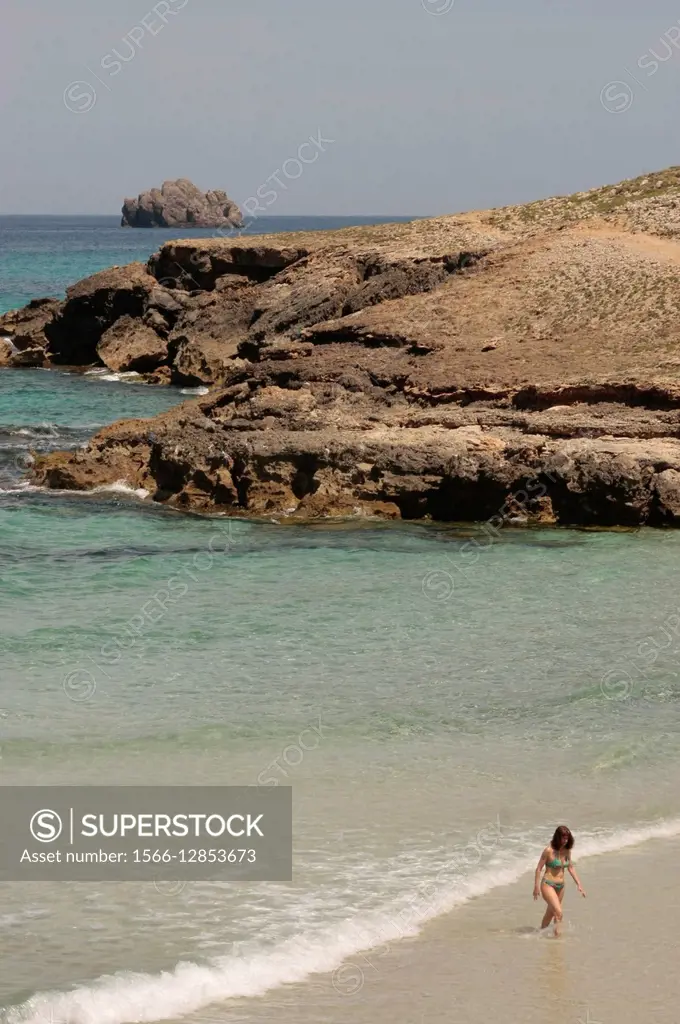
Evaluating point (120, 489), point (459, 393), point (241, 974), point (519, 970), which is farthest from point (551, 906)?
point (120, 489)

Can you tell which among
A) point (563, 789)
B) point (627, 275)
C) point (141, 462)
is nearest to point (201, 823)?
point (563, 789)

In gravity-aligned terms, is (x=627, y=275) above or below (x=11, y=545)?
above

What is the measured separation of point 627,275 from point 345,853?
22.9 metres

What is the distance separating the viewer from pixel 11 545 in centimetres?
2305

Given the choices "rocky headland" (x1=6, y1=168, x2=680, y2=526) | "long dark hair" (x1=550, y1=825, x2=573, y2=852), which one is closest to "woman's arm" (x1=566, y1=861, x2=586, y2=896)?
"long dark hair" (x1=550, y1=825, x2=573, y2=852)

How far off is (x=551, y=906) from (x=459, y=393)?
18.1 metres

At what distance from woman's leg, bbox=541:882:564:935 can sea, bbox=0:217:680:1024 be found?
0.15 metres

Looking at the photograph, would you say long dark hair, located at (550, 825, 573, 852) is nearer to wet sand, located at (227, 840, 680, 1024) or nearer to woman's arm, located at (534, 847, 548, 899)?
woman's arm, located at (534, 847, 548, 899)

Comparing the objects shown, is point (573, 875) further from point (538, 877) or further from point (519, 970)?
point (519, 970)

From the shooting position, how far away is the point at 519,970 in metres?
9.99

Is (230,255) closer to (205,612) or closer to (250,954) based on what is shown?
(205,612)

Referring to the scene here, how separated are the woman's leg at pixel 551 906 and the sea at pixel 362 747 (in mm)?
152

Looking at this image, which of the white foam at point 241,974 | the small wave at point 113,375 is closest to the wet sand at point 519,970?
the white foam at point 241,974

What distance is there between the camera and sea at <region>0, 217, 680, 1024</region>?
9.93 meters
